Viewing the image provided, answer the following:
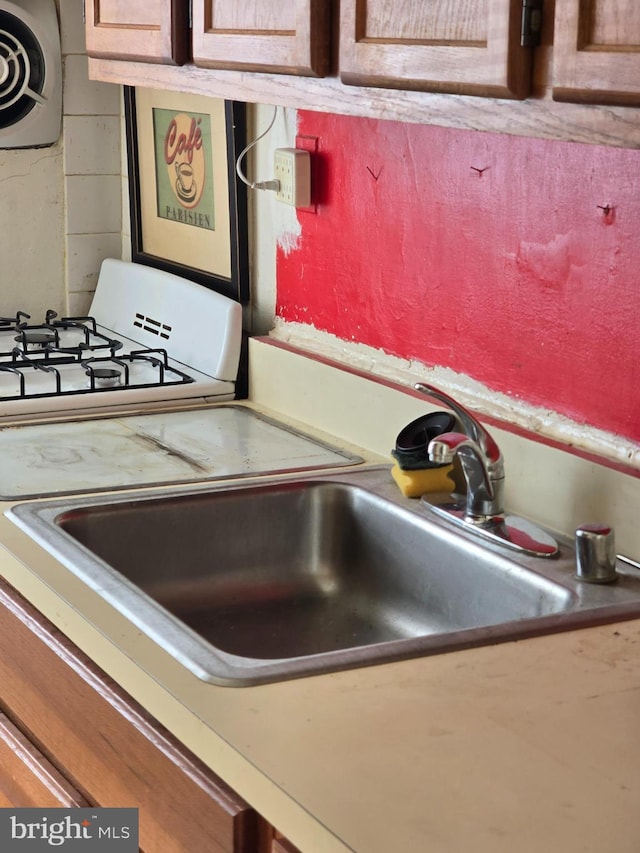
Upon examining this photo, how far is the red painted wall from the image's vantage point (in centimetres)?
158

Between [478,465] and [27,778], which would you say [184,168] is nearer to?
[478,465]

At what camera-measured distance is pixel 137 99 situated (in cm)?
274

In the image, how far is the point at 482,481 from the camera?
1640mm

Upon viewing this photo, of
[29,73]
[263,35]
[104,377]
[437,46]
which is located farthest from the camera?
[29,73]

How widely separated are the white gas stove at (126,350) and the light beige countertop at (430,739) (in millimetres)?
861

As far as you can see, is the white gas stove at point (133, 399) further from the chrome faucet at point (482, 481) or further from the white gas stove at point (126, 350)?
the chrome faucet at point (482, 481)

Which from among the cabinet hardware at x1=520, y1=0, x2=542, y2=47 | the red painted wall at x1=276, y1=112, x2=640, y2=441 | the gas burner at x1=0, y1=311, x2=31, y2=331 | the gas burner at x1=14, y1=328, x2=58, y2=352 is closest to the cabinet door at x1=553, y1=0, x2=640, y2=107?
the cabinet hardware at x1=520, y1=0, x2=542, y2=47

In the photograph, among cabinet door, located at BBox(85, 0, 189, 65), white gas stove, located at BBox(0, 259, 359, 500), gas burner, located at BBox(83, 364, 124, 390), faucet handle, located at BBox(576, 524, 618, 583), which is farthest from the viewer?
gas burner, located at BBox(83, 364, 124, 390)

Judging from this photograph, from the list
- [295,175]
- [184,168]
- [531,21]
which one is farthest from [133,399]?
[531,21]

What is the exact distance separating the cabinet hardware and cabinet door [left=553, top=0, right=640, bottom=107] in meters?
0.03

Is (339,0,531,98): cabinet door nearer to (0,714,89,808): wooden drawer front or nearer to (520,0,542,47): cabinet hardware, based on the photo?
(520,0,542,47): cabinet hardware

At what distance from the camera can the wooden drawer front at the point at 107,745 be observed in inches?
44.9

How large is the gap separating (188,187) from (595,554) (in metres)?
1.42

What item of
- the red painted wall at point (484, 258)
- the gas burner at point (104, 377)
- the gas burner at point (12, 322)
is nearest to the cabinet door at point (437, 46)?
the red painted wall at point (484, 258)
